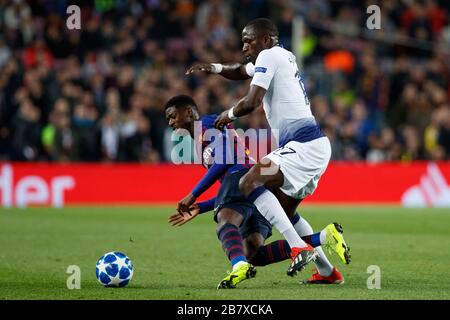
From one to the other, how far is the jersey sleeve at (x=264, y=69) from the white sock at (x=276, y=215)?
3.23ft

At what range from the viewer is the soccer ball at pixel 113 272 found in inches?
360

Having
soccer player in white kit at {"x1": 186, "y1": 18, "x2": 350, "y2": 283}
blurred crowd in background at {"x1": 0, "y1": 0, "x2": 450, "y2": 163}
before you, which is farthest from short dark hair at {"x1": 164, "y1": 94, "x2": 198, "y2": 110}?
blurred crowd in background at {"x1": 0, "y1": 0, "x2": 450, "y2": 163}

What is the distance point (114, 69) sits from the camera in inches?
889

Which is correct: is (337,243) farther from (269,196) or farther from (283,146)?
(283,146)

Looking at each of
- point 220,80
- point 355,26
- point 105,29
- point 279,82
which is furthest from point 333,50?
point 279,82

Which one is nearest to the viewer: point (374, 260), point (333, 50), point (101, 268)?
Result: point (101, 268)

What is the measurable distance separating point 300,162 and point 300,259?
0.96 m

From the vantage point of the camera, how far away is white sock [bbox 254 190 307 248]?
9008 millimetres

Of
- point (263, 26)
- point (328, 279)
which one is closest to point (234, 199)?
point (328, 279)

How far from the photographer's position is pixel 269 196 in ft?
29.8

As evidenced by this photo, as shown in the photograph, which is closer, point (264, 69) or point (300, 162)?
point (264, 69)

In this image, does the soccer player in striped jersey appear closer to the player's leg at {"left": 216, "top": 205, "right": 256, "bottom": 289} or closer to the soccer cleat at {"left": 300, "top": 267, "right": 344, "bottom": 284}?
the player's leg at {"left": 216, "top": 205, "right": 256, "bottom": 289}
